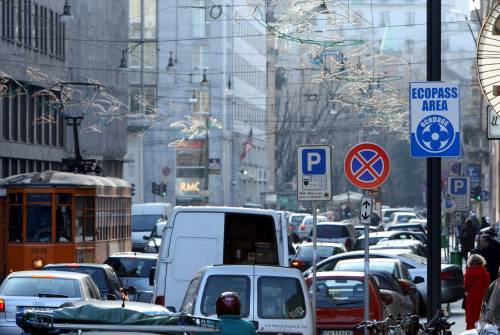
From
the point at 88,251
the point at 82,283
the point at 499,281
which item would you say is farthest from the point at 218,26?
the point at 499,281

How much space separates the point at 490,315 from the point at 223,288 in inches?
146

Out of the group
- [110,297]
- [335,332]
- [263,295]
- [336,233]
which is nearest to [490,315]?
[263,295]

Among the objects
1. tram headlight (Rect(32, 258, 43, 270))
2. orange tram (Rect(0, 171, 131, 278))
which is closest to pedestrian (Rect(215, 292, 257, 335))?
tram headlight (Rect(32, 258, 43, 270))

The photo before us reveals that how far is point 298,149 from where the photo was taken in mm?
20750

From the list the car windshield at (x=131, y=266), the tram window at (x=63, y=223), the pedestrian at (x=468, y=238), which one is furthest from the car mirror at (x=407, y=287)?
the pedestrian at (x=468, y=238)

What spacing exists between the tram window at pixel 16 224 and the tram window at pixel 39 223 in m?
0.18

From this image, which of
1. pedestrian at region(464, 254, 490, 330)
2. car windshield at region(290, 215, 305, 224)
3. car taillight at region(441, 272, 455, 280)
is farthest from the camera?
car windshield at region(290, 215, 305, 224)

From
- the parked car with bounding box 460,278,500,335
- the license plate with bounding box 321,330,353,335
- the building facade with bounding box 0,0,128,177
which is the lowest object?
the license plate with bounding box 321,330,353,335

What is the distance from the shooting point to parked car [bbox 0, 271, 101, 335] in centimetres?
1994

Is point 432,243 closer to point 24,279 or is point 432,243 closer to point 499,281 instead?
point 499,281

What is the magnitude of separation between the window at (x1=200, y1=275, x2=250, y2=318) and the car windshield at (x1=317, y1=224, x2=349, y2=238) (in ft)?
109

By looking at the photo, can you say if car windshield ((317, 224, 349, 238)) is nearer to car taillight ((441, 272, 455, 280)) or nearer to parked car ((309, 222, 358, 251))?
parked car ((309, 222, 358, 251))

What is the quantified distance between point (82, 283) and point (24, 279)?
785mm

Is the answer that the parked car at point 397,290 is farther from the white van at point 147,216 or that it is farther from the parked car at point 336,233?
the white van at point 147,216
